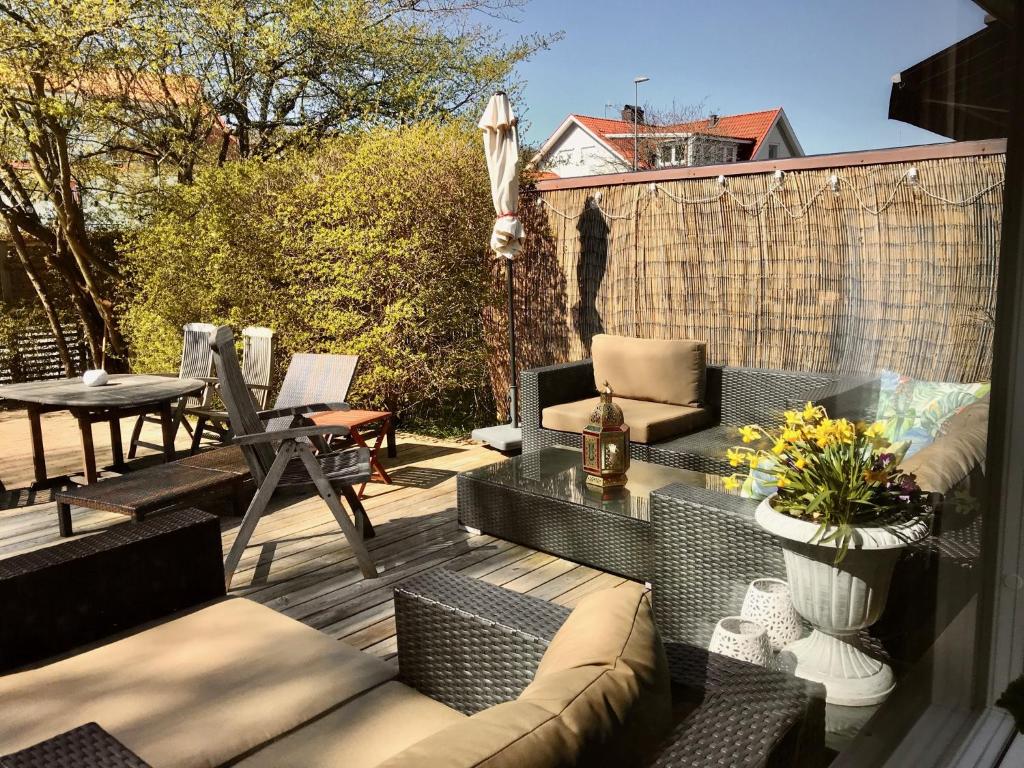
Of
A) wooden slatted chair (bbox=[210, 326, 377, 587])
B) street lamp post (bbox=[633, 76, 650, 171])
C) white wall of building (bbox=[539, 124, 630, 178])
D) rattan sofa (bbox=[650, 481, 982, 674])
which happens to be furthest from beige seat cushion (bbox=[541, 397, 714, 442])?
white wall of building (bbox=[539, 124, 630, 178])

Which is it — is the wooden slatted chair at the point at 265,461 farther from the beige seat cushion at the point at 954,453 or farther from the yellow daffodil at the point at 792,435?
the beige seat cushion at the point at 954,453

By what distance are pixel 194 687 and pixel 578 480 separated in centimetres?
232

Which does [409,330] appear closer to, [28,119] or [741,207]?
[741,207]

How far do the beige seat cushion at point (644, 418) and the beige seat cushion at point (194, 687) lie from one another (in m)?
2.70

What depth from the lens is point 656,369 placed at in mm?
4785

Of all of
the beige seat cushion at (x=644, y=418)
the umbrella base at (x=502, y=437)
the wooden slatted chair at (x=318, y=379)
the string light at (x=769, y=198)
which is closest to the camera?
the string light at (x=769, y=198)

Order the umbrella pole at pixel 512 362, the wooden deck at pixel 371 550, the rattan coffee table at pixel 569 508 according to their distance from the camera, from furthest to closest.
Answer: the umbrella pole at pixel 512 362
the rattan coffee table at pixel 569 508
the wooden deck at pixel 371 550

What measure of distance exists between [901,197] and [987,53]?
7.43 feet

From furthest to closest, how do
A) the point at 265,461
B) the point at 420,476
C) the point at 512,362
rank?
the point at 512,362 < the point at 420,476 < the point at 265,461

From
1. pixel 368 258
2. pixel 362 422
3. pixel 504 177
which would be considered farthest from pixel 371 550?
pixel 368 258

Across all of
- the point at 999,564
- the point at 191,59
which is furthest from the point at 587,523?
the point at 191,59

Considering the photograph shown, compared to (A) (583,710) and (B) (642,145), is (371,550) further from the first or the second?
(B) (642,145)

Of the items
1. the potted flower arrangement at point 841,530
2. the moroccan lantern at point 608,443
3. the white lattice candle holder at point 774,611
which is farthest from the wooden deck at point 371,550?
the potted flower arrangement at point 841,530

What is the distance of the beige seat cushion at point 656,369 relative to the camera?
15.5 feet
